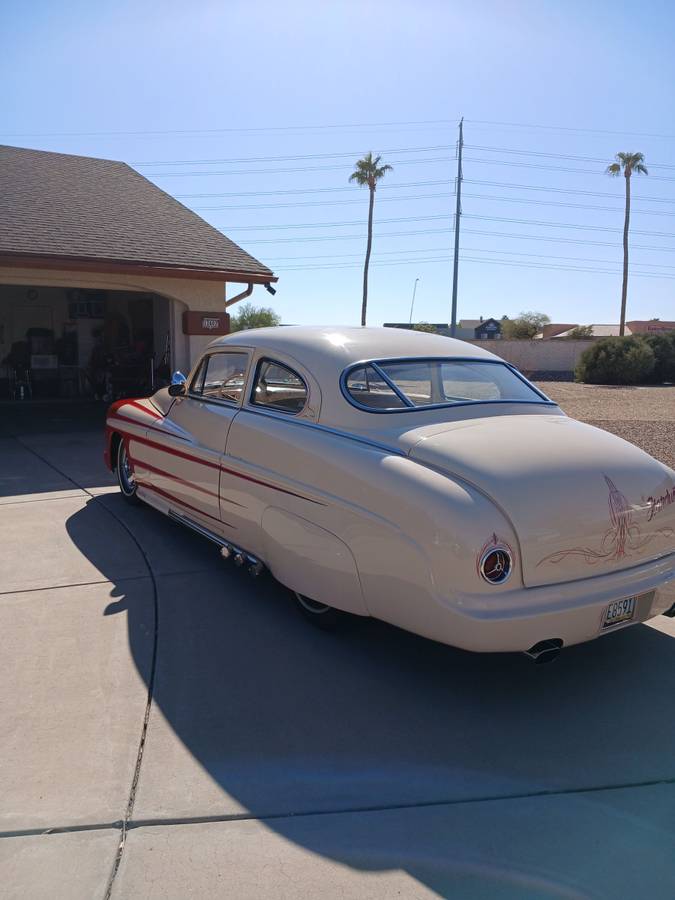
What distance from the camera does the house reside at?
1198 cm

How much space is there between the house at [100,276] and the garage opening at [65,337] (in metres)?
0.03

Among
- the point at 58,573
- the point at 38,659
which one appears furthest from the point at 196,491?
the point at 38,659

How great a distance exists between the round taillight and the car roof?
1.61 metres

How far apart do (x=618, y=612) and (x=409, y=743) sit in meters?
1.22

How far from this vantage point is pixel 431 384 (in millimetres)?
4723

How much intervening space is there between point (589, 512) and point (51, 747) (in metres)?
2.67

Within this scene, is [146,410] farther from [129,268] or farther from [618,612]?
[129,268]

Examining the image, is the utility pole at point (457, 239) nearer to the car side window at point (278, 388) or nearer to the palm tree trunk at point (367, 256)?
the palm tree trunk at point (367, 256)

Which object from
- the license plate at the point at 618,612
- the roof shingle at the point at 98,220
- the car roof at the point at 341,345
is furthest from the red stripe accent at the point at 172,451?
the roof shingle at the point at 98,220

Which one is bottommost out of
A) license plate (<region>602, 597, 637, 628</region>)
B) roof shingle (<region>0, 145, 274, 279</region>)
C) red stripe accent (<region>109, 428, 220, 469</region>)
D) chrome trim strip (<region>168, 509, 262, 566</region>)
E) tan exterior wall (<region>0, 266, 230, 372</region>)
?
chrome trim strip (<region>168, 509, 262, 566</region>)

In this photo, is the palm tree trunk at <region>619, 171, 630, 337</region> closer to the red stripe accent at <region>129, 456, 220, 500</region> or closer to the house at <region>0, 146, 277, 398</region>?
the house at <region>0, 146, 277, 398</region>

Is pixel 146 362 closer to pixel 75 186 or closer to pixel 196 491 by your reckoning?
pixel 75 186

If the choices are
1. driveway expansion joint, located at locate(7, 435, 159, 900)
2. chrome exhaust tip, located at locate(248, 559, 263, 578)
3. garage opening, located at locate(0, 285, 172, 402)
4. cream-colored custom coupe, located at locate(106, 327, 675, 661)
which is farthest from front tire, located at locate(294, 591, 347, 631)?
garage opening, located at locate(0, 285, 172, 402)

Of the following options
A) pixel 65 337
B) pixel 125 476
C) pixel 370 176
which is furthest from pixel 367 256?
pixel 125 476
